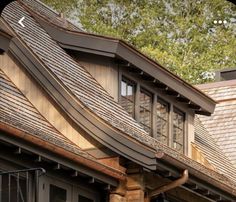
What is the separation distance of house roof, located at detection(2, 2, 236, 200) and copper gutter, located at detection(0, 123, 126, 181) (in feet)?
1.32

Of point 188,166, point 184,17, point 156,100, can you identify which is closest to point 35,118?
point 188,166

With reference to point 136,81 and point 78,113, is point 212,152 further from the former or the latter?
point 78,113

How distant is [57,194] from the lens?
15.6 meters

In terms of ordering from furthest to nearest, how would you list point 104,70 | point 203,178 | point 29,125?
1. point 104,70
2. point 203,178
3. point 29,125

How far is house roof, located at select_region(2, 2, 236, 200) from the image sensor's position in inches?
647

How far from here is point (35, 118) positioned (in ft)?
52.7

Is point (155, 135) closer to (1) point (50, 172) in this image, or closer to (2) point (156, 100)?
(2) point (156, 100)

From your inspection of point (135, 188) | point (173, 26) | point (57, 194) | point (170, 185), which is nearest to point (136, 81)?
point (170, 185)

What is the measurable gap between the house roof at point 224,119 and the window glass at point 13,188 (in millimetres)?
10617

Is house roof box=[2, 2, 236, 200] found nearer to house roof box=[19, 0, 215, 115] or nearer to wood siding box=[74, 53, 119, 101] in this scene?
wood siding box=[74, 53, 119, 101]

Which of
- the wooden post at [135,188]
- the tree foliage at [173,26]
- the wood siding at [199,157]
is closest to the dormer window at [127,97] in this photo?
the wooden post at [135,188]

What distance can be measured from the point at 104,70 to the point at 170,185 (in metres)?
2.82

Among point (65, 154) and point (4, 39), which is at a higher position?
point (4, 39)

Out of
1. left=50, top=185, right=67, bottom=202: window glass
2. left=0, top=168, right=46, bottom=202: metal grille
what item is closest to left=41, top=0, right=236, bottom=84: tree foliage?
left=50, top=185, right=67, bottom=202: window glass
